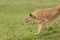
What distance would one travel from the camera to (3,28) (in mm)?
8383

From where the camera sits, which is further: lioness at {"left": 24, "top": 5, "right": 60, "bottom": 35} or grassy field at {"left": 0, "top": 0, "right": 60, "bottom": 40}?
lioness at {"left": 24, "top": 5, "right": 60, "bottom": 35}

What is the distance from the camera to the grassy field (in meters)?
7.24

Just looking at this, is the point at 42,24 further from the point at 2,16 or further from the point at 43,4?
the point at 43,4

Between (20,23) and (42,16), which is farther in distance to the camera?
(20,23)

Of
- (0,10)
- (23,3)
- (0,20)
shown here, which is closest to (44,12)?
(0,20)

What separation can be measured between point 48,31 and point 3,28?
1.71 meters

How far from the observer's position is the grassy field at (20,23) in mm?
7238

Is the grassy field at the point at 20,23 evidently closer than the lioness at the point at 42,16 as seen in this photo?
Yes

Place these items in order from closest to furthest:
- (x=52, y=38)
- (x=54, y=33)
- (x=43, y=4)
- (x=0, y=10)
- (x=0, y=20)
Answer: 1. (x=52, y=38)
2. (x=54, y=33)
3. (x=0, y=20)
4. (x=0, y=10)
5. (x=43, y=4)

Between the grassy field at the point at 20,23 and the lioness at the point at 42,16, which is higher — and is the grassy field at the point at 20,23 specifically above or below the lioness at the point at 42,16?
below

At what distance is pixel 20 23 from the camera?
8.98 meters

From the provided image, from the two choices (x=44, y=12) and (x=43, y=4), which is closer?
(x=44, y=12)

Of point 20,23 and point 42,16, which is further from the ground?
point 42,16

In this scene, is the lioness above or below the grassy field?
above
